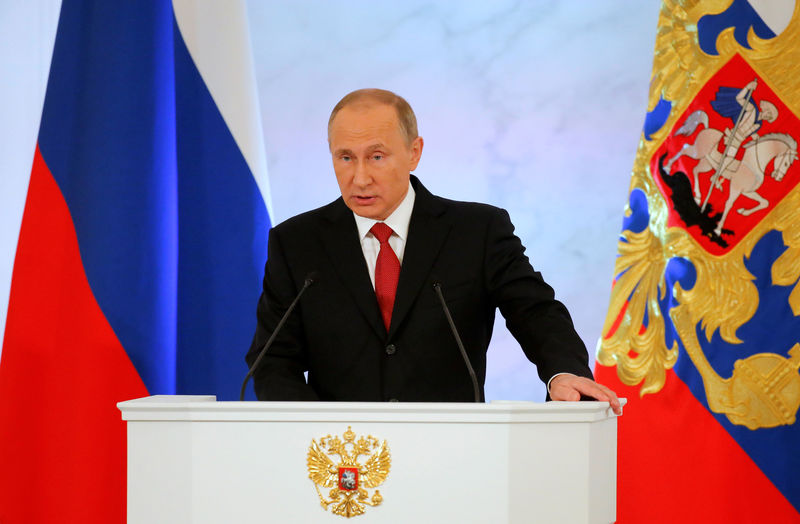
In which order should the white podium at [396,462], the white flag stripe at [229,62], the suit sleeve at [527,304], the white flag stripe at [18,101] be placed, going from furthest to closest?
the white flag stripe at [229,62]
the white flag stripe at [18,101]
the suit sleeve at [527,304]
the white podium at [396,462]

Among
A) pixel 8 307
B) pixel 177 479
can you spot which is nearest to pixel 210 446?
pixel 177 479

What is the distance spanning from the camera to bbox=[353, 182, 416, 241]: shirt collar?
7.60 feet

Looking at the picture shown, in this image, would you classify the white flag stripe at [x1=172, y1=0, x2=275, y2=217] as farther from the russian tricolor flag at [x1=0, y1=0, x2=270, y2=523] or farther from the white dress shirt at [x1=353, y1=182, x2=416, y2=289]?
the white dress shirt at [x1=353, y1=182, x2=416, y2=289]

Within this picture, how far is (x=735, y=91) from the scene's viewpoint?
2984mm

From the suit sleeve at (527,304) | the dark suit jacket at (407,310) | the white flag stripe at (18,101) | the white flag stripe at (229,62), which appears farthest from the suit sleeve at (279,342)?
the white flag stripe at (18,101)

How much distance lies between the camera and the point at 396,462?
1.49 metres

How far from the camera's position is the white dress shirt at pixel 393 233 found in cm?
231

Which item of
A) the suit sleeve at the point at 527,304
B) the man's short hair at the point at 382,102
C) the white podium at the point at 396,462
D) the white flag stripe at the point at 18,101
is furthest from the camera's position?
the white flag stripe at the point at 18,101

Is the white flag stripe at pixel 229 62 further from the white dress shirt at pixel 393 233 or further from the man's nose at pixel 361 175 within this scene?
the man's nose at pixel 361 175

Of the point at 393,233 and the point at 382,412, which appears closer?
the point at 382,412

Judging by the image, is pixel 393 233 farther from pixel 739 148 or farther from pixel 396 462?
pixel 739 148

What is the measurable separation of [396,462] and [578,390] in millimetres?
500

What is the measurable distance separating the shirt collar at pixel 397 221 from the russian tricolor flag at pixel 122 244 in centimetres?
105

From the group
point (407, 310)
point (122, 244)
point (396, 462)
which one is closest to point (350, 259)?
point (407, 310)
